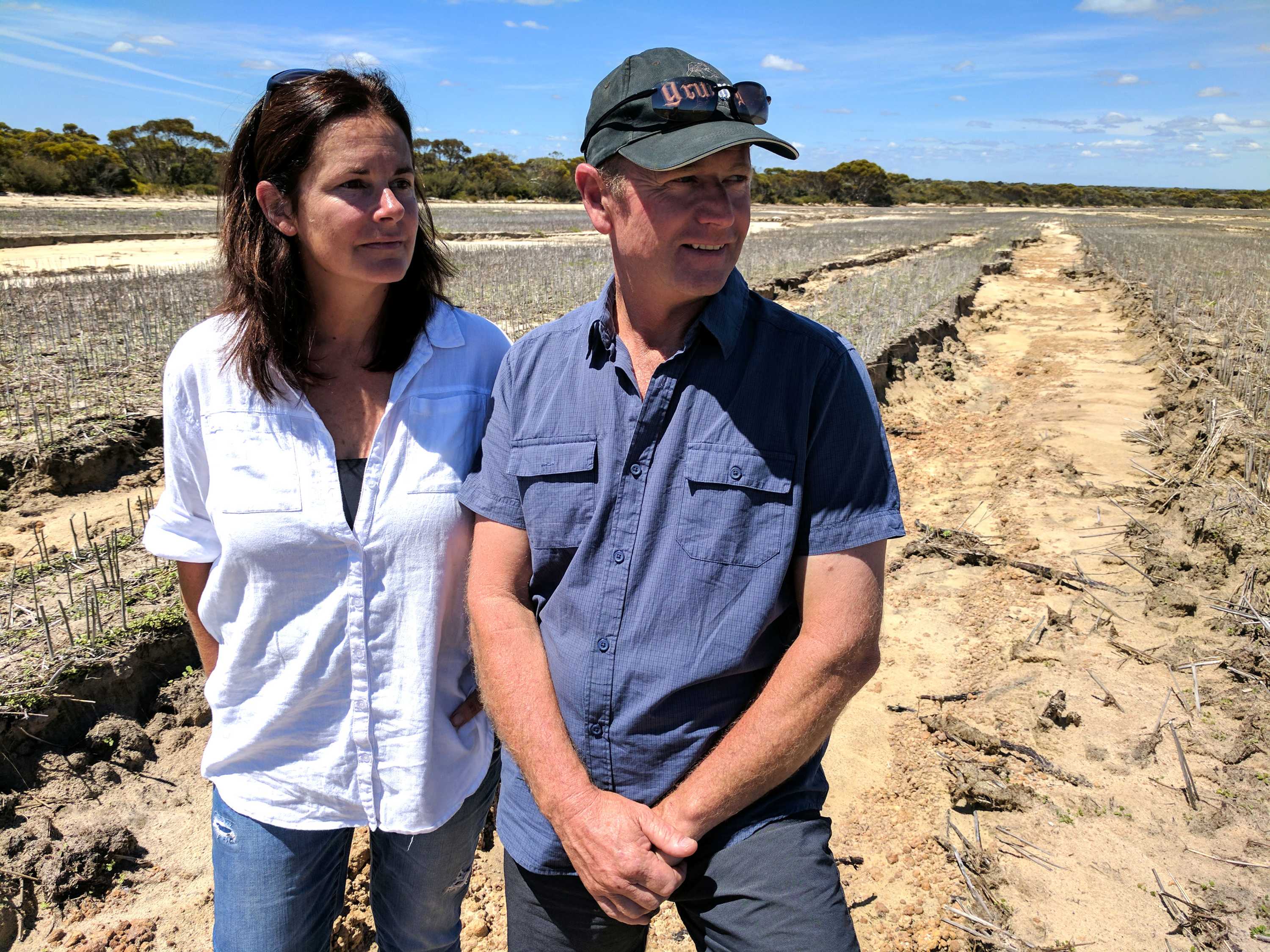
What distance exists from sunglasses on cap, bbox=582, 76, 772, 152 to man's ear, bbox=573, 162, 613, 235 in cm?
12

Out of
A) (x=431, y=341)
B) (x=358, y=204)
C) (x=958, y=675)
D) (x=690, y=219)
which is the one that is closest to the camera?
(x=690, y=219)

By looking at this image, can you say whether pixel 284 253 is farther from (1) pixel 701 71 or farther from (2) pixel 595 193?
(1) pixel 701 71

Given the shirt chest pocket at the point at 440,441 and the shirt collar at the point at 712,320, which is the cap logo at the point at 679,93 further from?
the shirt chest pocket at the point at 440,441

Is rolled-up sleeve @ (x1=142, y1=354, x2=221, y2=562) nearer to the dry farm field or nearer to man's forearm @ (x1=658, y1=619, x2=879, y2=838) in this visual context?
the dry farm field

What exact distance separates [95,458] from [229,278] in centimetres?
434

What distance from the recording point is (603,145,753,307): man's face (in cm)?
163

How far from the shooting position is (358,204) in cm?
175

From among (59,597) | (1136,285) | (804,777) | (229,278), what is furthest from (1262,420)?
(1136,285)

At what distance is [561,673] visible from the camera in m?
1.70

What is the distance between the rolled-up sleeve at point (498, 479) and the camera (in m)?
1.75

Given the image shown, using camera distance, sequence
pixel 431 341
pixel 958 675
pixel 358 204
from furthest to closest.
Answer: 1. pixel 958 675
2. pixel 431 341
3. pixel 358 204

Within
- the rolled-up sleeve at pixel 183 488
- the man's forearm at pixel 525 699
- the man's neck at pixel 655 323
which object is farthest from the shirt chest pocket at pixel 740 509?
the rolled-up sleeve at pixel 183 488

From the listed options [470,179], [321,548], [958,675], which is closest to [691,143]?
[321,548]

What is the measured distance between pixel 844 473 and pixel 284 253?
50.1 inches
